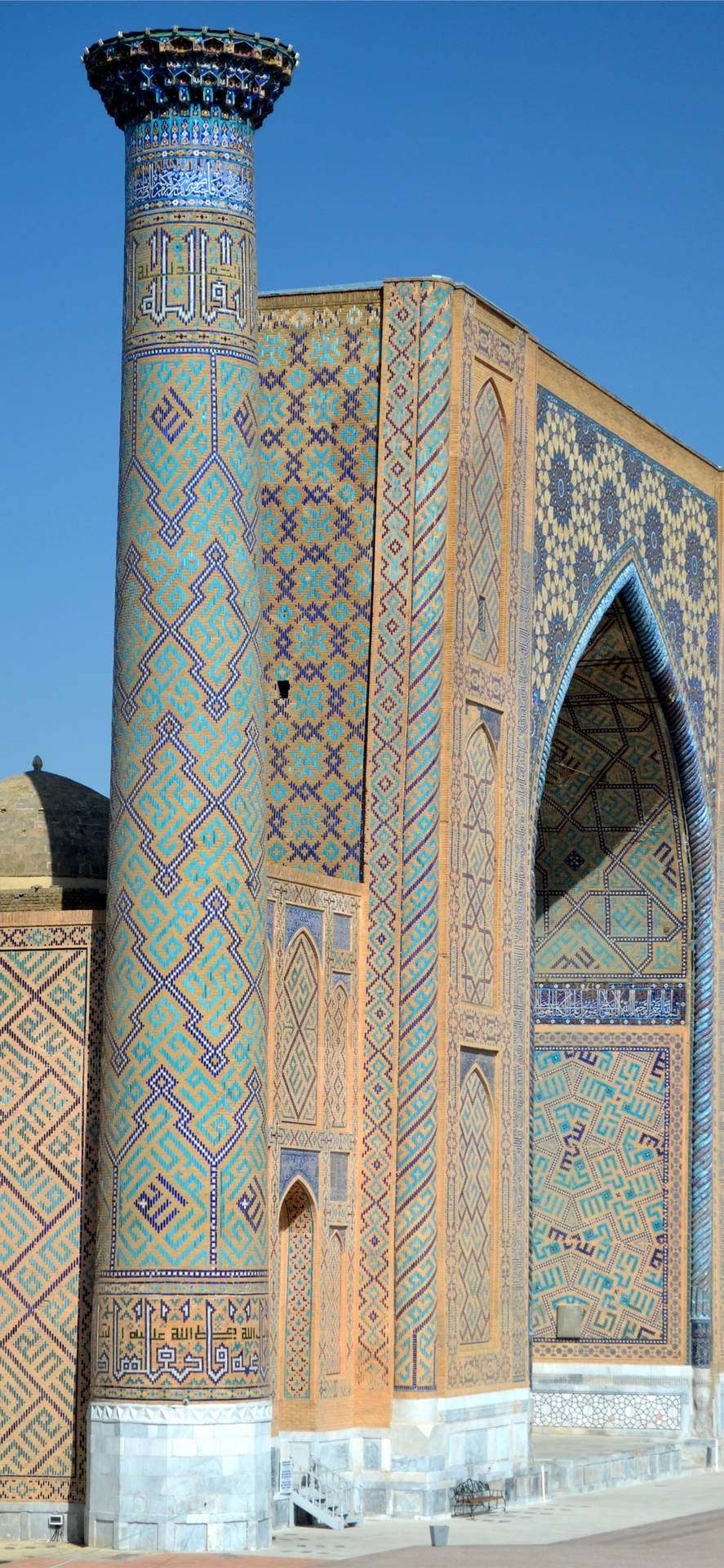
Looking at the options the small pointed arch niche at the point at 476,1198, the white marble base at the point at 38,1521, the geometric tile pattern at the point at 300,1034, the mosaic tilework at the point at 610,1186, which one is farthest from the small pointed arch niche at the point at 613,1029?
the white marble base at the point at 38,1521

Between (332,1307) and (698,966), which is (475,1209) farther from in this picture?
(698,966)

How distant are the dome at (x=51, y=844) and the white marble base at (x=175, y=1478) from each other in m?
2.47

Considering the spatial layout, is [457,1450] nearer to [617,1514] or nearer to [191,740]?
[617,1514]

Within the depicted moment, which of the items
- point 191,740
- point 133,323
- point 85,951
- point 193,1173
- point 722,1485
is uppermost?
point 133,323

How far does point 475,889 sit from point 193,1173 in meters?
2.91

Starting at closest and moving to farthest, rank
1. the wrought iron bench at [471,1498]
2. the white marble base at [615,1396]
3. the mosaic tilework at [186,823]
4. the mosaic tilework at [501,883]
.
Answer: the mosaic tilework at [186,823] → the wrought iron bench at [471,1498] → the mosaic tilework at [501,883] → the white marble base at [615,1396]

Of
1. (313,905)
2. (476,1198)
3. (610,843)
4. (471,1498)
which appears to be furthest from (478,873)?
(610,843)

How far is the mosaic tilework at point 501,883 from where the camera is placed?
12211mm

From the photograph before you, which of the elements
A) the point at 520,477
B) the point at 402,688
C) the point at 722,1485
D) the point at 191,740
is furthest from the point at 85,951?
the point at 722,1485

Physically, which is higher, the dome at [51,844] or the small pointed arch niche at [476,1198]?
the dome at [51,844]

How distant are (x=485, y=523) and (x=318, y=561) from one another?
2.98 ft

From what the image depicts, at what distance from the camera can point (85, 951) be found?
35.3ft

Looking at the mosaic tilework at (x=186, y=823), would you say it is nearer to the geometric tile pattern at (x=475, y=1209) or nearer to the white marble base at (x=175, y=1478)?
the white marble base at (x=175, y=1478)

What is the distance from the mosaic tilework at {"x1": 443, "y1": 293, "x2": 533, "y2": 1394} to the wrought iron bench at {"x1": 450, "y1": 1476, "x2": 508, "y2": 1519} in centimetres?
43
